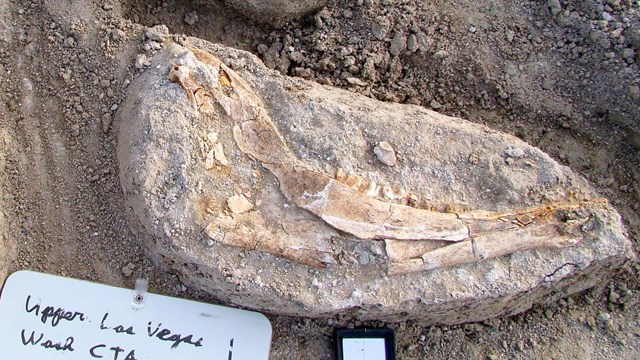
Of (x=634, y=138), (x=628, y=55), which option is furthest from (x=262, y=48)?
(x=634, y=138)

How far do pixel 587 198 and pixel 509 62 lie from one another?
0.69 meters

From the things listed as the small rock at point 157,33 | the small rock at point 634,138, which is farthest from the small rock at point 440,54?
the small rock at point 157,33

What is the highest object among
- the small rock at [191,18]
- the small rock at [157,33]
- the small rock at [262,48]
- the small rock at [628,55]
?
the small rock at [191,18]

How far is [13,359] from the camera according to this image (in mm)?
2256

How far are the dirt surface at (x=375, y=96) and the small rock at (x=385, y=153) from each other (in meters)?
0.43

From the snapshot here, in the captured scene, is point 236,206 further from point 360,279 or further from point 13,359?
point 13,359

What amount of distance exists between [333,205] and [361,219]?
0.11 m

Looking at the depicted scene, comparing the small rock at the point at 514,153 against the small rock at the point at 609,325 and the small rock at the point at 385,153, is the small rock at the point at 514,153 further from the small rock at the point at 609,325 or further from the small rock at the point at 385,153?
the small rock at the point at 609,325

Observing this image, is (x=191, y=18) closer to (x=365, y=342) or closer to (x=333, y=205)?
(x=333, y=205)

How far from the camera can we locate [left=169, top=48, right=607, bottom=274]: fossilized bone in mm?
2098

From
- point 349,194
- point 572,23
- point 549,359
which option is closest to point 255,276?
point 349,194

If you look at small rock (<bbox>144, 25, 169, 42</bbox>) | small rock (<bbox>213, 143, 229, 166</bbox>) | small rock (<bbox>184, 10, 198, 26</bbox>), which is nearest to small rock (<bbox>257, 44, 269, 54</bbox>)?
small rock (<bbox>184, 10, 198, 26</bbox>)

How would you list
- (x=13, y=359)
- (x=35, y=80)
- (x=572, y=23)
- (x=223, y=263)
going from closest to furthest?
(x=223, y=263), (x=13, y=359), (x=35, y=80), (x=572, y=23)

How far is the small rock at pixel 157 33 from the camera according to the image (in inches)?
92.7
